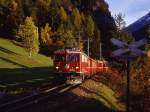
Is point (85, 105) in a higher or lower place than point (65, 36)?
lower

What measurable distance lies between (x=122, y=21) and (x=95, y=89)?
1405 inches

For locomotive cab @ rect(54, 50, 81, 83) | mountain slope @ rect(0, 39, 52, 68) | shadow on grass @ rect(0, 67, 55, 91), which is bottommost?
shadow on grass @ rect(0, 67, 55, 91)

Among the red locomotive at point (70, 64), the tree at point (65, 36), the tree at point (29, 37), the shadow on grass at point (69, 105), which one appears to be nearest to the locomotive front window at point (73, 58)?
the red locomotive at point (70, 64)

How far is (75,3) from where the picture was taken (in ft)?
605

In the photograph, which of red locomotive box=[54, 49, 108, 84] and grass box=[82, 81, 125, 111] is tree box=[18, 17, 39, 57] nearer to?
red locomotive box=[54, 49, 108, 84]

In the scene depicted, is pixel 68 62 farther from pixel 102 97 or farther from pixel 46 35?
pixel 46 35

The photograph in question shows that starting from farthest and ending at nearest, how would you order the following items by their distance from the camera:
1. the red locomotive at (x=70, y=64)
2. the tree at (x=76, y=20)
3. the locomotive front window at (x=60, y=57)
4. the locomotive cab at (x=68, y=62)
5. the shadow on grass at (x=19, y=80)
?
the tree at (x=76, y=20) < the locomotive front window at (x=60, y=57) < the locomotive cab at (x=68, y=62) < the red locomotive at (x=70, y=64) < the shadow on grass at (x=19, y=80)

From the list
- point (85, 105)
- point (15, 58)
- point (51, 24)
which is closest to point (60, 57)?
point (85, 105)

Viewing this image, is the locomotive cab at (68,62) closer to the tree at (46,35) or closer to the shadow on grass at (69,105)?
the shadow on grass at (69,105)

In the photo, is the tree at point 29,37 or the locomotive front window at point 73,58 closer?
the locomotive front window at point 73,58

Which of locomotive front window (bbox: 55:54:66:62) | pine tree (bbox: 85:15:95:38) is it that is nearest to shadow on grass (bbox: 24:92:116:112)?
locomotive front window (bbox: 55:54:66:62)

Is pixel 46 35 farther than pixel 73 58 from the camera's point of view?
Yes

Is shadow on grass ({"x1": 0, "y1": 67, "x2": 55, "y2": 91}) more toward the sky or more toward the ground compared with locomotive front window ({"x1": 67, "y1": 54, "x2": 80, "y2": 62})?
more toward the ground

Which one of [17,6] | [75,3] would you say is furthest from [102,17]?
[17,6]
